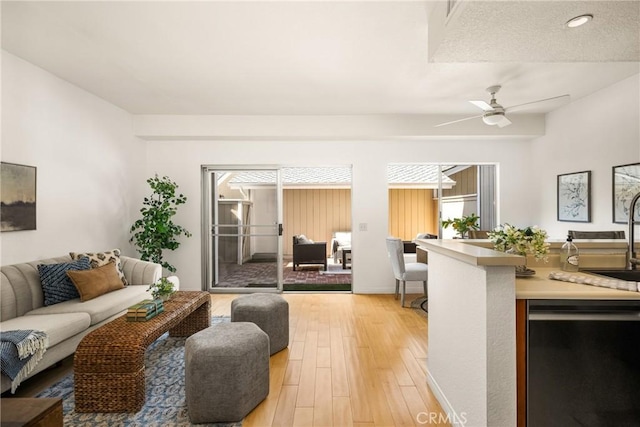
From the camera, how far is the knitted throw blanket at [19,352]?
2.08 m

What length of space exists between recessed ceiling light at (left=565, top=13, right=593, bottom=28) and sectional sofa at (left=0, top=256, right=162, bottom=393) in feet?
13.9

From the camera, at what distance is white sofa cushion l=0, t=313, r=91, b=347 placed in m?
2.43

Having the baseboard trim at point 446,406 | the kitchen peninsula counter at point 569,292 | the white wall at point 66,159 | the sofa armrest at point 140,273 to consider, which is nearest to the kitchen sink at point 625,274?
the kitchen peninsula counter at point 569,292

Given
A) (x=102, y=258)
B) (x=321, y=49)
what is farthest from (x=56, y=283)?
(x=321, y=49)

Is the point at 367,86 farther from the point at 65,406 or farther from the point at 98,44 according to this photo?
the point at 65,406

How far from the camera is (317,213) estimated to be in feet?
32.0

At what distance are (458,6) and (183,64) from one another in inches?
99.9

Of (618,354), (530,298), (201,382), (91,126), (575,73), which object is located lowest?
(201,382)

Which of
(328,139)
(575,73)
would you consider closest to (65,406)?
(328,139)

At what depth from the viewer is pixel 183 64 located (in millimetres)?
3221

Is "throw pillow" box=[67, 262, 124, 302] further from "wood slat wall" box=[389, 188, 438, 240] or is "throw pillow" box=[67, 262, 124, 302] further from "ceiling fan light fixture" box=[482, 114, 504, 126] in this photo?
"wood slat wall" box=[389, 188, 438, 240]

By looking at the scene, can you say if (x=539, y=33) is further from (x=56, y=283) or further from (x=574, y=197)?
(x=56, y=283)

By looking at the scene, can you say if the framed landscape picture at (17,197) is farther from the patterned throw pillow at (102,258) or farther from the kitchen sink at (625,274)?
the kitchen sink at (625,274)

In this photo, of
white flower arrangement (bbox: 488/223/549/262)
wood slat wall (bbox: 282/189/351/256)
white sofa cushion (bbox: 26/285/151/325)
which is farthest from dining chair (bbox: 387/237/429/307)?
wood slat wall (bbox: 282/189/351/256)
